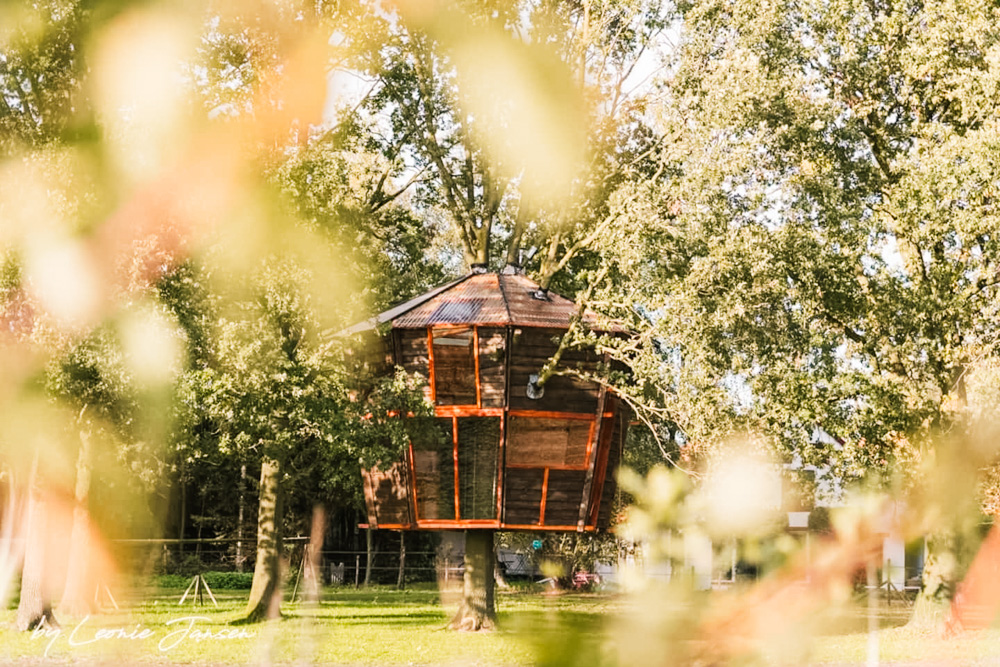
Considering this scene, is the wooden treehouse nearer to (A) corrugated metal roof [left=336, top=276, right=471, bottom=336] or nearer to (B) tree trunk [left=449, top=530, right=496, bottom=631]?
(A) corrugated metal roof [left=336, top=276, right=471, bottom=336]

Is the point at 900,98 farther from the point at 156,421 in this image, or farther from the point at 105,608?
the point at 105,608

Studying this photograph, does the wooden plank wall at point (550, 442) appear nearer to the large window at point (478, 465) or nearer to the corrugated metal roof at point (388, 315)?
the large window at point (478, 465)

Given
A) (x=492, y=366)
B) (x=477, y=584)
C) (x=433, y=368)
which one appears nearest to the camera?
(x=492, y=366)

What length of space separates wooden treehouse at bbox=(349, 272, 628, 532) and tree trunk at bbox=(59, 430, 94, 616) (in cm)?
798

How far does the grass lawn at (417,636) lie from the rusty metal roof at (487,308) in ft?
22.4

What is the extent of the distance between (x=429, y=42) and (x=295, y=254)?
7.86 m

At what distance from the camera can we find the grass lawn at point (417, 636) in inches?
52.8

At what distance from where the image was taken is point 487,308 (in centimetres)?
2695

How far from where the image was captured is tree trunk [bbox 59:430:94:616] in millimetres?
28953

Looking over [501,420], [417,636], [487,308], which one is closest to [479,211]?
[487,308]

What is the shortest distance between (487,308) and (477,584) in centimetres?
659

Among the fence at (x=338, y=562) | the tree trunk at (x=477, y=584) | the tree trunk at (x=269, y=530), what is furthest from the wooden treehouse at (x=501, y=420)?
the fence at (x=338, y=562)

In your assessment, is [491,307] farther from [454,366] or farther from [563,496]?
[563,496]

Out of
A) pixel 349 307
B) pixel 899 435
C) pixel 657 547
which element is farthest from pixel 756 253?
pixel 657 547
